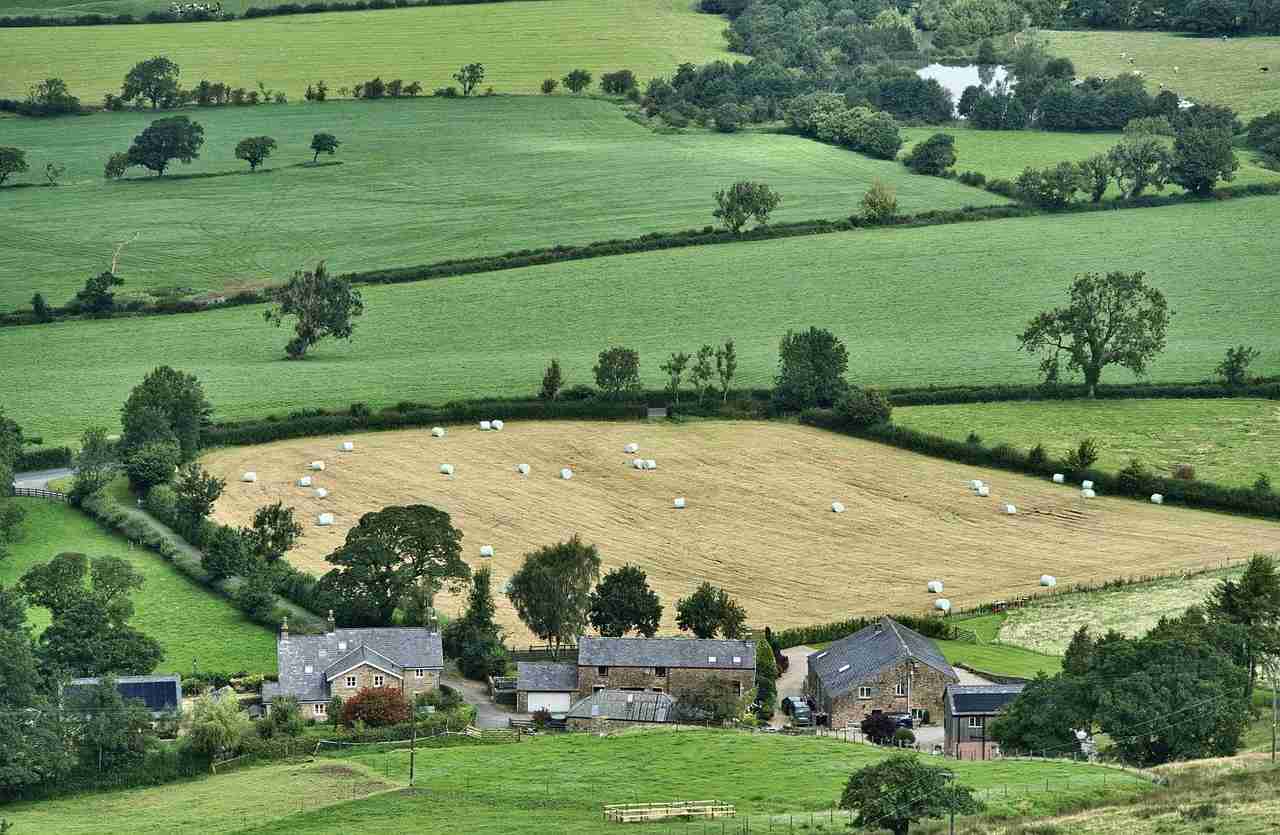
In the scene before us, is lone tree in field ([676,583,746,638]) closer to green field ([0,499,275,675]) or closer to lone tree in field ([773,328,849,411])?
green field ([0,499,275,675])

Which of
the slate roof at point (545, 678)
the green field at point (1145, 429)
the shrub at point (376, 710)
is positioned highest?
the green field at point (1145, 429)

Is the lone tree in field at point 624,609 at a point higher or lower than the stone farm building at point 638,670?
higher

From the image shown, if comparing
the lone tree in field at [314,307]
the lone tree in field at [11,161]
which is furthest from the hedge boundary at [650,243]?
the lone tree in field at [11,161]

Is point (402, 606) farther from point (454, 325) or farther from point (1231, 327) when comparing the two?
point (1231, 327)

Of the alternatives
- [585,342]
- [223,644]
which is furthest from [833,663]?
[585,342]

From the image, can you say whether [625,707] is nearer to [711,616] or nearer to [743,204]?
[711,616]

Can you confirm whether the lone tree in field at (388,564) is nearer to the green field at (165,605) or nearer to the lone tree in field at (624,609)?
the green field at (165,605)
